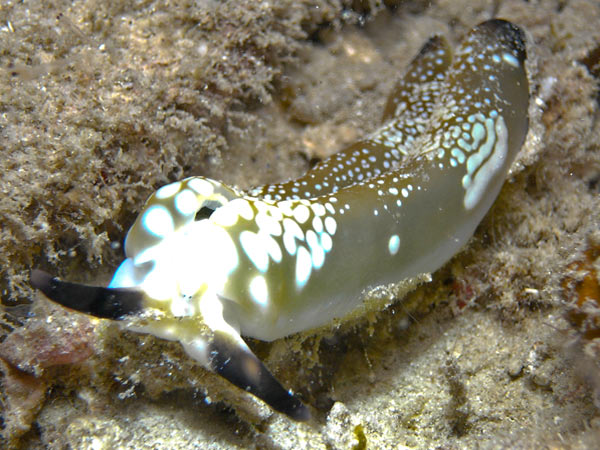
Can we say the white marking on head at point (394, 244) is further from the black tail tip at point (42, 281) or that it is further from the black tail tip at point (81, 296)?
the black tail tip at point (42, 281)

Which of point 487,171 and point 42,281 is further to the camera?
point 487,171

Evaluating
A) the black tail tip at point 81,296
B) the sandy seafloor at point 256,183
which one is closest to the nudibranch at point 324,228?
the black tail tip at point 81,296

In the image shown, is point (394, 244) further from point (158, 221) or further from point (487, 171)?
point (158, 221)

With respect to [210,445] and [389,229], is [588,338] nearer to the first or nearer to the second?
[389,229]

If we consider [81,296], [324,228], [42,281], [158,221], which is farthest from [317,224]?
[42,281]

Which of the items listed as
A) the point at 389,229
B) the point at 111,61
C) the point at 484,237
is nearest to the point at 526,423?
the point at 389,229

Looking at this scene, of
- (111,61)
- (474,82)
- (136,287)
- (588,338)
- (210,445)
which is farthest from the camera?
(474,82)
